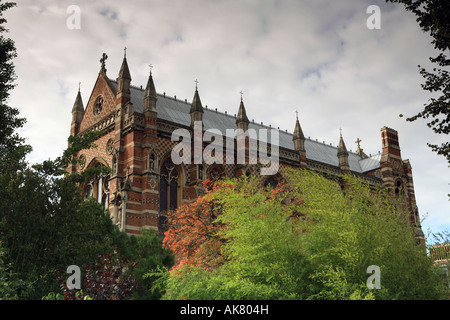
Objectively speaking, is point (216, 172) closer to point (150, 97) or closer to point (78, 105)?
point (150, 97)

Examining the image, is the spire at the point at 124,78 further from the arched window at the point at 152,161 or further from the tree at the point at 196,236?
the tree at the point at 196,236

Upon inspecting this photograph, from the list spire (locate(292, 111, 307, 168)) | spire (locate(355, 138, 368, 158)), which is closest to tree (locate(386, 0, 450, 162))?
spire (locate(292, 111, 307, 168))

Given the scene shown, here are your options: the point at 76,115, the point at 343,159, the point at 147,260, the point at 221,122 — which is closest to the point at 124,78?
the point at 76,115

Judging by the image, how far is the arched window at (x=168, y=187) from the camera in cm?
3048

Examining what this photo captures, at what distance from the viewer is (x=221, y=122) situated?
39.6m

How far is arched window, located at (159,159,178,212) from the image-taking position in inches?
1200

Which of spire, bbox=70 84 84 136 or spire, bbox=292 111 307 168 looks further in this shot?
spire, bbox=292 111 307 168

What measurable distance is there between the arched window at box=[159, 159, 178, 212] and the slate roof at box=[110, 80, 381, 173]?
416 centimetres

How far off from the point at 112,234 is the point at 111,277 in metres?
3.11

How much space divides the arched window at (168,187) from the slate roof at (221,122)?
A: 13.6 feet

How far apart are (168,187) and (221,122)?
34.5ft

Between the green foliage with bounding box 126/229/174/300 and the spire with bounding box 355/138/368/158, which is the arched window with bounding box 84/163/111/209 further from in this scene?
the spire with bounding box 355/138/368/158
